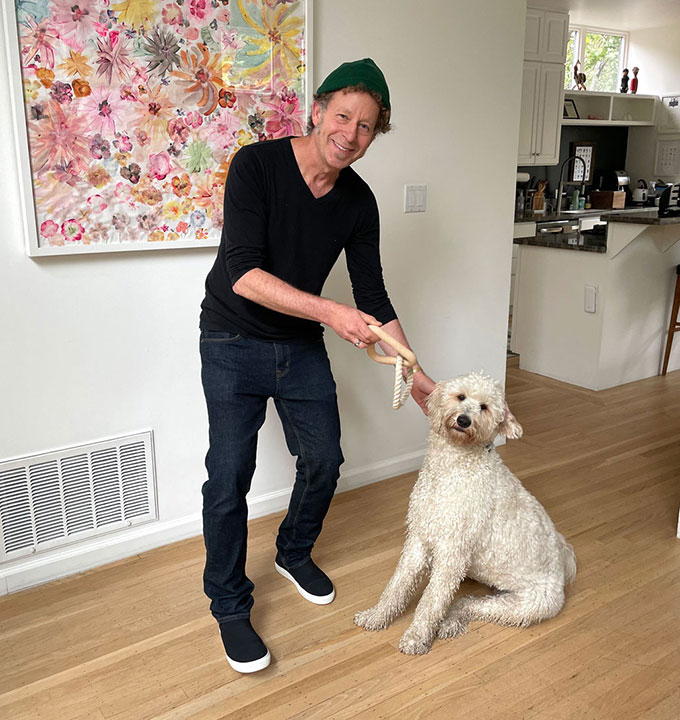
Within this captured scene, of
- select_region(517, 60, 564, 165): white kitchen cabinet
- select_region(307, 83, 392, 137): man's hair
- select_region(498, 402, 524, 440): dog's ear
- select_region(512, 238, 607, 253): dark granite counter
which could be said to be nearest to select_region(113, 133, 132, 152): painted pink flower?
select_region(307, 83, 392, 137): man's hair

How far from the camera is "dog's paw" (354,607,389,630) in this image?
2.00 m

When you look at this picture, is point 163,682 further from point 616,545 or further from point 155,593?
point 616,545

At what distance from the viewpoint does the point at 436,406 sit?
5.98ft

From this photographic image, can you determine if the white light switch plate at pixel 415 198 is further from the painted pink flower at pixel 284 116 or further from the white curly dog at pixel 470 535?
the white curly dog at pixel 470 535

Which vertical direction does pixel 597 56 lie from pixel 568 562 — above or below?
above

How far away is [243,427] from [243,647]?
567 millimetres

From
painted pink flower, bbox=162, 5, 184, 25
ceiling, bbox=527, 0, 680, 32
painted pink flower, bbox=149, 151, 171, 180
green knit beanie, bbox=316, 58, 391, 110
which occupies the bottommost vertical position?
painted pink flower, bbox=149, 151, 171, 180

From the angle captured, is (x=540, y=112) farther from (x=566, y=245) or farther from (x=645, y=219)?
(x=645, y=219)

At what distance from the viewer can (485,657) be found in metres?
1.92

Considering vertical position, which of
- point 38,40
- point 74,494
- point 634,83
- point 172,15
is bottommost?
point 74,494

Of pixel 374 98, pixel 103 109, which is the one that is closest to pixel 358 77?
pixel 374 98

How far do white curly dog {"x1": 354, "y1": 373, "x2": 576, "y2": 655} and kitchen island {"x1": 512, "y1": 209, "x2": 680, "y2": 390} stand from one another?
8.30 feet

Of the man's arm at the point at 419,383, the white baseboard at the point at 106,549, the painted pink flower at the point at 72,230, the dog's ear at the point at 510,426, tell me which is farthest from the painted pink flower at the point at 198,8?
the white baseboard at the point at 106,549

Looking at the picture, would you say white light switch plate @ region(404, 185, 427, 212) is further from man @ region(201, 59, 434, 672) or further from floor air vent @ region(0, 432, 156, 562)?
floor air vent @ region(0, 432, 156, 562)
